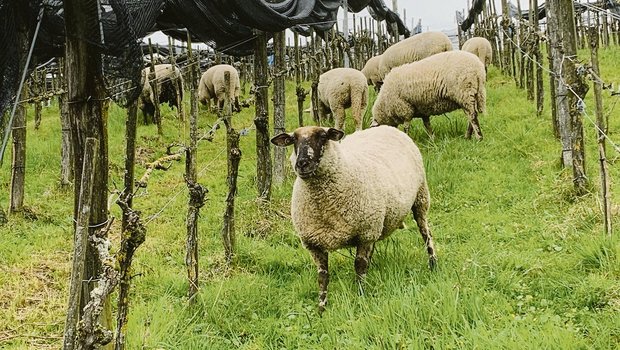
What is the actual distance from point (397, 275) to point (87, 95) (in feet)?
8.12

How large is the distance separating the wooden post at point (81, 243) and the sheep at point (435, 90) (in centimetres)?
679

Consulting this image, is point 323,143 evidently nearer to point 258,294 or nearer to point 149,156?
point 258,294

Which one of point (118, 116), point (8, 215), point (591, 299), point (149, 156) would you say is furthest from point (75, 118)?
point (118, 116)

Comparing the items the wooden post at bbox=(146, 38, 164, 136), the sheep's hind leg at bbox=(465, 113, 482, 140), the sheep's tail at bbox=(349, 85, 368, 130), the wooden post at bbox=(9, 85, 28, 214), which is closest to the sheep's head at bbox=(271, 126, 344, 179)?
the wooden post at bbox=(9, 85, 28, 214)

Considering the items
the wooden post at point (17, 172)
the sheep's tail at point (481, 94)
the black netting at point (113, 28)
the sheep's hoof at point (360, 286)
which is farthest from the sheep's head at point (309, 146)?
the sheep's tail at point (481, 94)

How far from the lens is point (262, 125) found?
5.98 metres

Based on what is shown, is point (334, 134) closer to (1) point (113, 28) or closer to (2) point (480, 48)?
(1) point (113, 28)

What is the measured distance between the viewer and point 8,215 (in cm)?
686

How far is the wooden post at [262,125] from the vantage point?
6213 mm

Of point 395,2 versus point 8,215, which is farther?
point 395,2

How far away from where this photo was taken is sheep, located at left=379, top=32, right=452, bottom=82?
1314 centimetres

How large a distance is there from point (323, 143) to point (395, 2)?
24566 mm

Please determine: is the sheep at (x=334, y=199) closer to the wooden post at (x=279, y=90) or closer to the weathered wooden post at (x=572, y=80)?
the weathered wooden post at (x=572, y=80)

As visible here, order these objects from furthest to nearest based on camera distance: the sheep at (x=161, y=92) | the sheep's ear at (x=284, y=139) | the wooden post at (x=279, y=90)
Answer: the sheep at (x=161, y=92) < the wooden post at (x=279, y=90) < the sheep's ear at (x=284, y=139)
